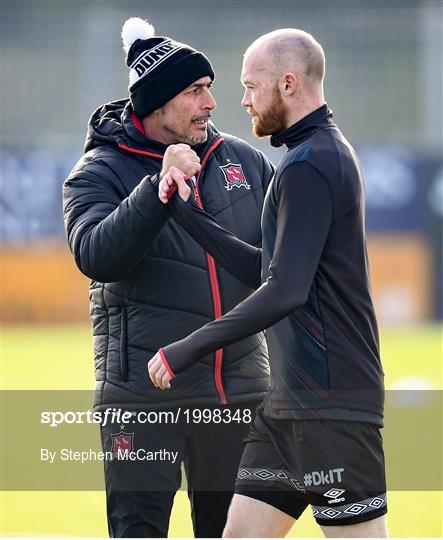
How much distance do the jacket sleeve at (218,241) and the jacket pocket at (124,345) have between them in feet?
1.48

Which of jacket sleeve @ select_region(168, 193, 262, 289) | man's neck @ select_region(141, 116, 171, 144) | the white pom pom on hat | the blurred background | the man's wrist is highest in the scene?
the blurred background

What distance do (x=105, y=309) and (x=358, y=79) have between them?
20445mm

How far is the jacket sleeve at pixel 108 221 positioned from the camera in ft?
12.9

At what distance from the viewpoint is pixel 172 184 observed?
3896 mm

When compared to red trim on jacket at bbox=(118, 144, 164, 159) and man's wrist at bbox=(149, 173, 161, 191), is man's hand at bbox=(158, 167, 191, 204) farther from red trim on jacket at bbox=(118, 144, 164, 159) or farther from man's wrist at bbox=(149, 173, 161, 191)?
red trim on jacket at bbox=(118, 144, 164, 159)

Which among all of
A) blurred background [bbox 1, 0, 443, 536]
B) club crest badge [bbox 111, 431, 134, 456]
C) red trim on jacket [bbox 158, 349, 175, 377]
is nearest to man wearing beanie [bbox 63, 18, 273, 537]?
club crest badge [bbox 111, 431, 134, 456]

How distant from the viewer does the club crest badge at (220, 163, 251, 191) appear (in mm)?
4343

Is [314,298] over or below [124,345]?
below

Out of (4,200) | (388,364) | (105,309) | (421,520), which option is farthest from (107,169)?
(4,200)

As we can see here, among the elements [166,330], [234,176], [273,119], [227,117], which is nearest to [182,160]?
[273,119]

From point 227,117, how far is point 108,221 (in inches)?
769

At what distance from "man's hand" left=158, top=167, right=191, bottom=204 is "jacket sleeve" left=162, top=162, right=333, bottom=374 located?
1.73 feet

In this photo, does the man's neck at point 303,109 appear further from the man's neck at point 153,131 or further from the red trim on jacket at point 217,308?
the man's neck at point 153,131

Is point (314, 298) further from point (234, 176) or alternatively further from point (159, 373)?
point (234, 176)
